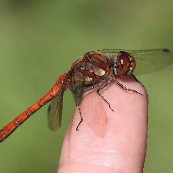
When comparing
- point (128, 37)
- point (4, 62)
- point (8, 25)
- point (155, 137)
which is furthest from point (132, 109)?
point (8, 25)

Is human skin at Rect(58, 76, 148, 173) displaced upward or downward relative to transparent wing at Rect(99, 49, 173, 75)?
downward

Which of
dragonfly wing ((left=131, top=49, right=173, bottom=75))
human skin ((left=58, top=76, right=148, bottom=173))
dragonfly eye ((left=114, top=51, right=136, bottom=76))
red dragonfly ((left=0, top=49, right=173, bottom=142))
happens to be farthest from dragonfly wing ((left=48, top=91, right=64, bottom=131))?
dragonfly wing ((left=131, top=49, right=173, bottom=75))

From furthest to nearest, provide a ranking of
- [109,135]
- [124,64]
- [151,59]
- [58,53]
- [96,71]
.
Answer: [58,53] < [151,59] < [96,71] < [124,64] < [109,135]

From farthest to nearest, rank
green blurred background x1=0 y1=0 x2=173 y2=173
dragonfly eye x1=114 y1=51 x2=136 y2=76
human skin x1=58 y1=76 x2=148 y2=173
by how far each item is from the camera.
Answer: green blurred background x1=0 y1=0 x2=173 y2=173
dragonfly eye x1=114 y1=51 x2=136 y2=76
human skin x1=58 y1=76 x2=148 y2=173

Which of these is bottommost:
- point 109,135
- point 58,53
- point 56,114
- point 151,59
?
point 109,135

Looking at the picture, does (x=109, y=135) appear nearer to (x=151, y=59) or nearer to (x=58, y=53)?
(x=151, y=59)

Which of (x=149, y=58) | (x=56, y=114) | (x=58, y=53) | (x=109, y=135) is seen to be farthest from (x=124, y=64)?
(x=58, y=53)

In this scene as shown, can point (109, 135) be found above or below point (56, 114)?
below

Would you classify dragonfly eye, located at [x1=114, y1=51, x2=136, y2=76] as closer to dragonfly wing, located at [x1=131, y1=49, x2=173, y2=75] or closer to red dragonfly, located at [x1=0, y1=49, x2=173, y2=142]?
red dragonfly, located at [x1=0, y1=49, x2=173, y2=142]
